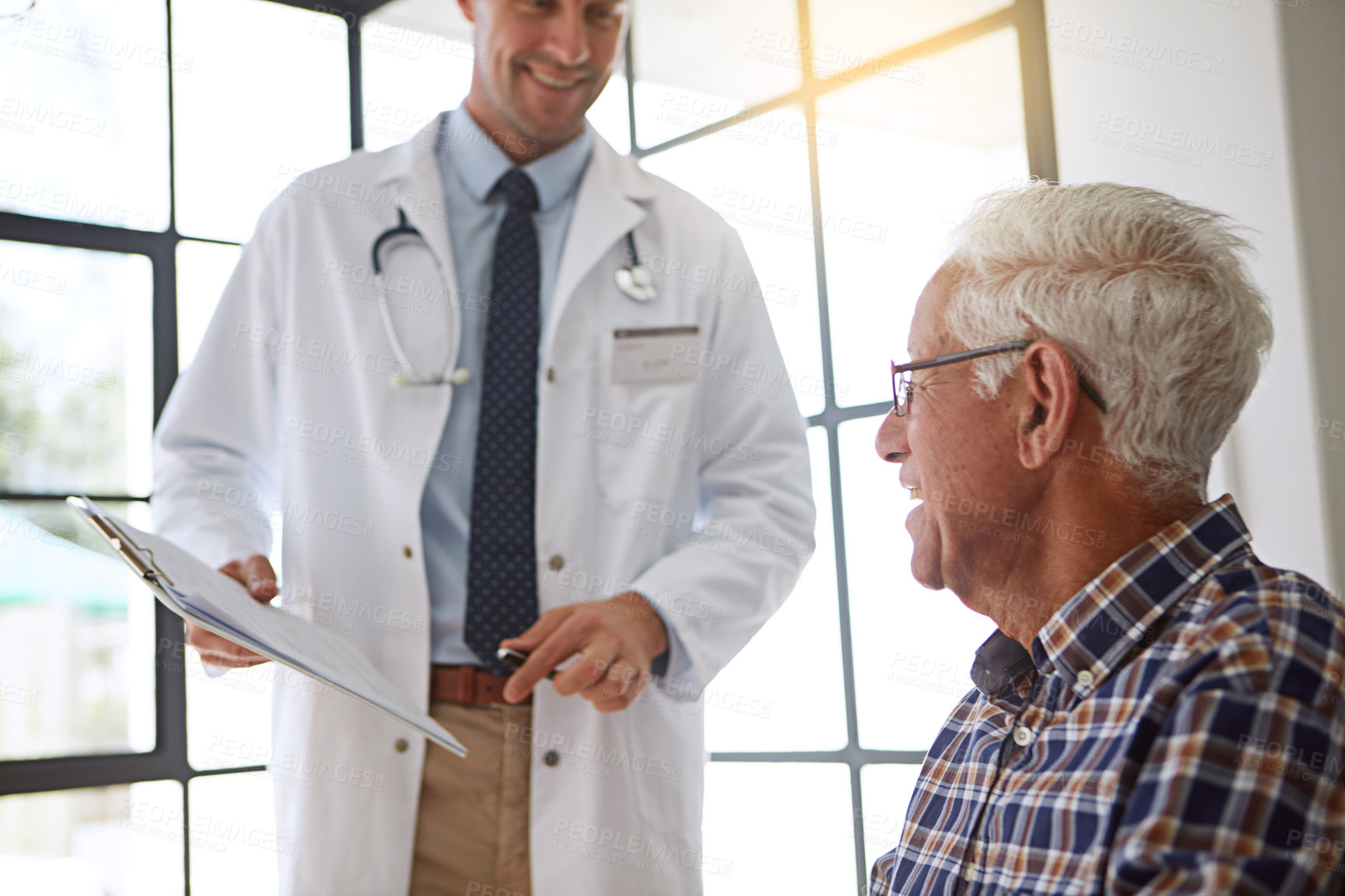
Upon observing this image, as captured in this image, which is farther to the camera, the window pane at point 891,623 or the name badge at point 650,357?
the window pane at point 891,623

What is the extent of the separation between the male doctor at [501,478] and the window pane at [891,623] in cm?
70

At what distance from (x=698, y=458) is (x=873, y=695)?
945 millimetres

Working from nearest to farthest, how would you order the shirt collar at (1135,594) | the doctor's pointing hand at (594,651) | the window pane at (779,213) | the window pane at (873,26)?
the shirt collar at (1135,594) → the doctor's pointing hand at (594,651) → the window pane at (873,26) → the window pane at (779,213)

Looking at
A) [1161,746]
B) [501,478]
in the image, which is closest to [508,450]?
[501,478]

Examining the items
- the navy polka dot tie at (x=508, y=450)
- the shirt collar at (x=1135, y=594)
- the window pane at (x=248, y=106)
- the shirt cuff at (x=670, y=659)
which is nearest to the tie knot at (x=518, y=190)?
the navy polka dot tie at (x=508, y=450)

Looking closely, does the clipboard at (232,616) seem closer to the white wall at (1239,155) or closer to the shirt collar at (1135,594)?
the shirt collar at (1135,594)

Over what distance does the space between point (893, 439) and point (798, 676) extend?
1546mm

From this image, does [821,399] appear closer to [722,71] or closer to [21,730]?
[722,71]

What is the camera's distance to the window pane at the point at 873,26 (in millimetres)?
2217

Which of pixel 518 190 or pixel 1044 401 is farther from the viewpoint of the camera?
pixel 518 190

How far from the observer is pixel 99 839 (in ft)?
8.89

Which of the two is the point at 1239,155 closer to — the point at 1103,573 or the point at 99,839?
the point at 1103,573

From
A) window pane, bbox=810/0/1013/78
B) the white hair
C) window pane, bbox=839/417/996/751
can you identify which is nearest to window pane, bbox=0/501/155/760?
window pane, bbox=839/417/996/751

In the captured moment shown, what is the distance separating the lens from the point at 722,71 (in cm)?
278
